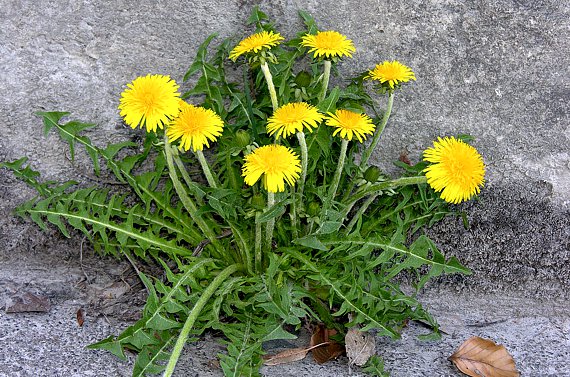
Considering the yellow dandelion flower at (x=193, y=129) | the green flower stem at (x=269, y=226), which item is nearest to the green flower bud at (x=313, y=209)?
the green flower stem at (x=269, y=226)

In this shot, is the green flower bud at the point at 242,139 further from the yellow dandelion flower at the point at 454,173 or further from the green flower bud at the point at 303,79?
the yellow dandelion flower at the point at 454,173

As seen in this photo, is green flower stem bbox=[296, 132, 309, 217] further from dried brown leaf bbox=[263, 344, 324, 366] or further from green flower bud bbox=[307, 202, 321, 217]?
dried brown leaf bbox=[263, 344, 324, 366]

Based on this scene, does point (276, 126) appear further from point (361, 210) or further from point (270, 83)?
point (361, 210)

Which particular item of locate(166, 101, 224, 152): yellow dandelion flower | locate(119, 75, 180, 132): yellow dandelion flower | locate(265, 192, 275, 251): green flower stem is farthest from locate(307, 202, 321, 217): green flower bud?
locate(119, 75, 180, 132): yellow dandelion flower

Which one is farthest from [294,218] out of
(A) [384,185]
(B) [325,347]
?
(B) [325,347]

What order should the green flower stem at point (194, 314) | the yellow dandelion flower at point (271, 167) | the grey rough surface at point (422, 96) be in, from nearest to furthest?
the green flower stem at point (194, 314) → the yellow dandelion flower at point (271, 167) → the grey rough surface at point (422, 96)

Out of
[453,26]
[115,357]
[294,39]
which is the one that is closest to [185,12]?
[294,39]
